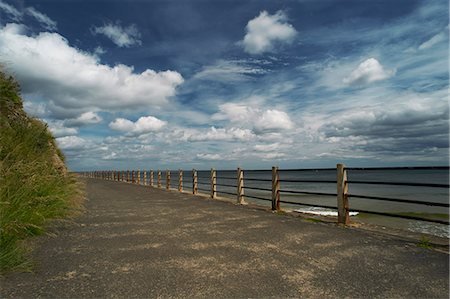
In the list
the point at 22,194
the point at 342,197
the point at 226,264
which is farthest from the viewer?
the point at 342,197

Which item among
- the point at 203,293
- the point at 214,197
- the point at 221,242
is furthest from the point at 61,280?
the point at 214,197

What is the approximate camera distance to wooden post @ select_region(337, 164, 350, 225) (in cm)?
730

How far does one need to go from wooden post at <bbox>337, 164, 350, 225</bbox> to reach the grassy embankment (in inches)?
242

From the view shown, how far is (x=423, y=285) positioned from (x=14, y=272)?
481 centimetres

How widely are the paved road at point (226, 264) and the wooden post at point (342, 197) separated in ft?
1.56

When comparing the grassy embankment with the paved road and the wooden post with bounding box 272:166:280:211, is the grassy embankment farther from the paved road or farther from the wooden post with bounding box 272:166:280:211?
the wooden post with bounding box 272:166:280:211

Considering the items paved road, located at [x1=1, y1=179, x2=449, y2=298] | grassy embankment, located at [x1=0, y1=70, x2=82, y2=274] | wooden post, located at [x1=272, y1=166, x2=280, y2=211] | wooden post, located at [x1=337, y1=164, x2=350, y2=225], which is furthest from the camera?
wooden post, located at [x1=272, y1=166, x2=280, y2=211]

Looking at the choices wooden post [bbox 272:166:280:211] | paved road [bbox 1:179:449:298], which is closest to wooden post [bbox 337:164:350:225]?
paved road [bbox 1:179:449:298]

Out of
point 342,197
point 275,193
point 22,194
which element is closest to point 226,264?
point 22,194

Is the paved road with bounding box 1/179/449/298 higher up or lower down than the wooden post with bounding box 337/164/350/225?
lower down

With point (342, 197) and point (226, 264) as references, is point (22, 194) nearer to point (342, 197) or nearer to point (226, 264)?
point (226, 264)

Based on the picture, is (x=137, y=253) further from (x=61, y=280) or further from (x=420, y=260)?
(x=420, y=260)

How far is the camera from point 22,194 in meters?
5.09

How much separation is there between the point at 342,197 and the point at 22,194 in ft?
21.1
